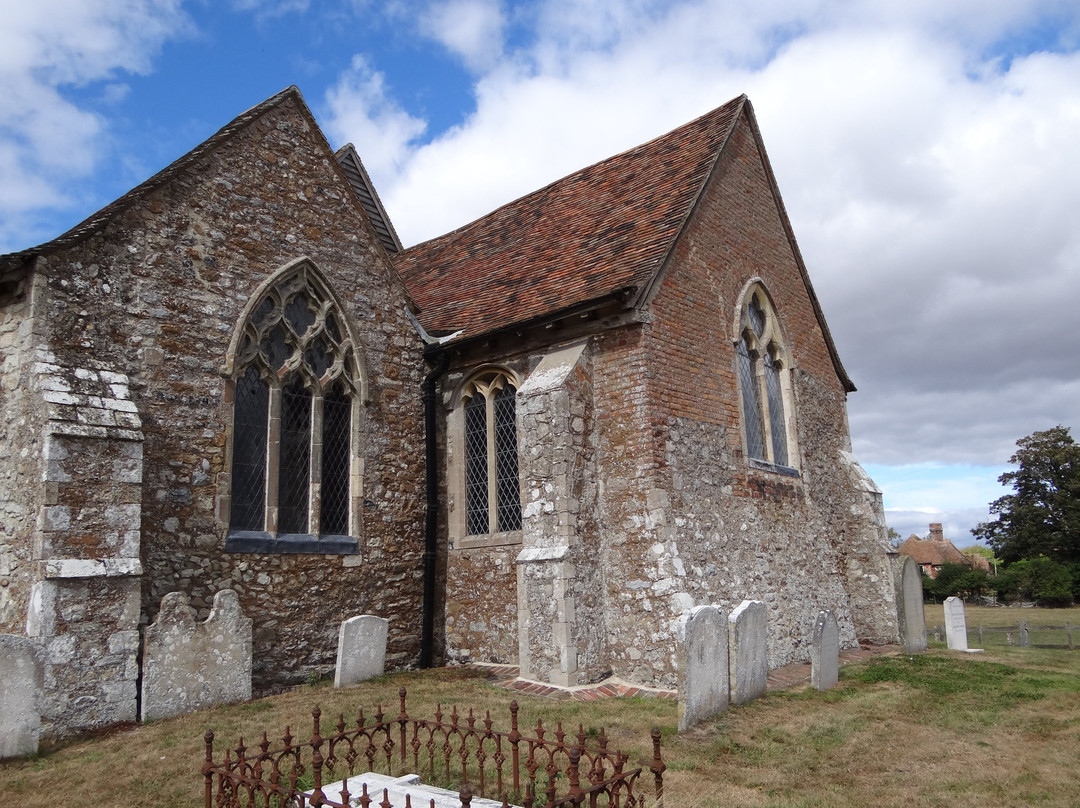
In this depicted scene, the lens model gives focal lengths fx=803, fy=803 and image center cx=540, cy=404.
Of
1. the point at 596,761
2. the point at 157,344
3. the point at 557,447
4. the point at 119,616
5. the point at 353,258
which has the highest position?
the point at 353,258

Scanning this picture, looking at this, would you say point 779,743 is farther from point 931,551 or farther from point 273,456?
point 931,551

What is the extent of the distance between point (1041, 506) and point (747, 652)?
49.8 meters

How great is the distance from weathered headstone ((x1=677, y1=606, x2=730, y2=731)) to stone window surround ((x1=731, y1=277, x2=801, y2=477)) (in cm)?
479

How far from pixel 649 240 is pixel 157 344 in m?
7.22

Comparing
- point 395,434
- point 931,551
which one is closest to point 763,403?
point 395,434

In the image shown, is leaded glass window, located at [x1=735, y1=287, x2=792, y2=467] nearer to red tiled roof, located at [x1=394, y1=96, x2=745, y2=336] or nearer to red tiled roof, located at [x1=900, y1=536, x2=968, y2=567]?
red tiled roof, located at [x1=394, y1=96, x2=745, y2=336]

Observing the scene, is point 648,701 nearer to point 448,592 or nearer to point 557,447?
point 557,447

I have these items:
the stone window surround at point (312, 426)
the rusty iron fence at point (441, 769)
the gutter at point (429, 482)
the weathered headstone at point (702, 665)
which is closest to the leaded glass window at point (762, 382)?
the weathered headstone at point (702, 665)

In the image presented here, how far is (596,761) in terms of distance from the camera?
4.98 m

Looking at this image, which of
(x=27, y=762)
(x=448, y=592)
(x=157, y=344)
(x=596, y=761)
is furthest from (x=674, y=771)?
(x=157, y=344)

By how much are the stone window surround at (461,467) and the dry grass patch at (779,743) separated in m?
2.34

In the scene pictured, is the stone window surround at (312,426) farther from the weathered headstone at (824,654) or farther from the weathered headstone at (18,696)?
the weathered headstone at (824,654)

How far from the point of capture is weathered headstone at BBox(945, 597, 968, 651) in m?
15.2

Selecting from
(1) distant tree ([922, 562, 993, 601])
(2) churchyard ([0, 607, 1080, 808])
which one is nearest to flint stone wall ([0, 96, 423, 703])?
(2) churchyard ([0, 607, 1080, 808])
